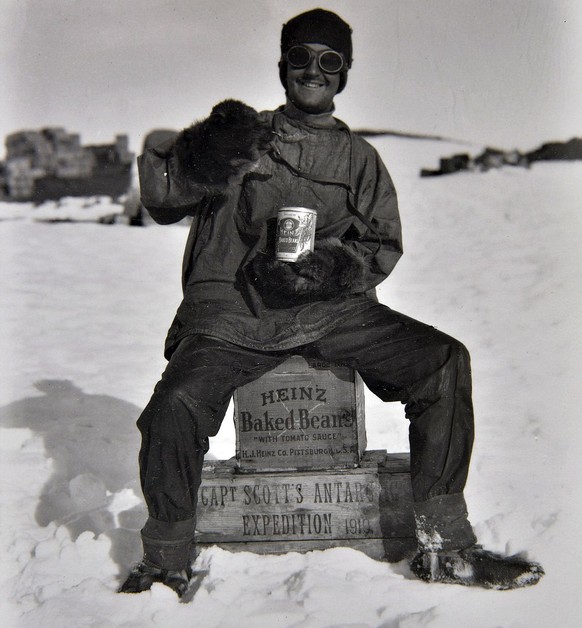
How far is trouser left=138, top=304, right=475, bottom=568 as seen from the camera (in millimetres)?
2738

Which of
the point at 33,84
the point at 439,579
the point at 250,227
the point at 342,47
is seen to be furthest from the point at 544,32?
the point at 33,84

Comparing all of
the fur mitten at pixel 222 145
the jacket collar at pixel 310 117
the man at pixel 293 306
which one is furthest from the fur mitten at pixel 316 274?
the jacket collar at pixel 310 117

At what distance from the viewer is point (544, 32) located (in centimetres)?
408

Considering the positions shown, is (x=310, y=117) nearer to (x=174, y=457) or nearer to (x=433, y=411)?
(x=433, y=411)

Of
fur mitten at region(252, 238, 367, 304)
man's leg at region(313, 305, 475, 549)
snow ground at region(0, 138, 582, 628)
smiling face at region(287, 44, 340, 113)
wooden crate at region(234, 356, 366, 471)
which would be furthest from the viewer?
smiling face at region(287, 44, 340, 113)

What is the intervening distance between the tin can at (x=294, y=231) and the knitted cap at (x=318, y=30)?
735 mm

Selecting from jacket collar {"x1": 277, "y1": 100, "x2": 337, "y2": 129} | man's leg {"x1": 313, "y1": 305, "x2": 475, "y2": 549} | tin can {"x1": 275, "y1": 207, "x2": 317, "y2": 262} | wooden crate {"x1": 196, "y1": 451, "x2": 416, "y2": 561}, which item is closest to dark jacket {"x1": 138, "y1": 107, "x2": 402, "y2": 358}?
jacket collar {"x1": 277, "y1": 100, "x2": 337, "y2": 129}

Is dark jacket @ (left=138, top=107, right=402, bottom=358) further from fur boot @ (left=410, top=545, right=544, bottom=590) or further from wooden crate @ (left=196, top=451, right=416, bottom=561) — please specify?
fur boot @ (left=410, top=545, right=544, bottom=590)

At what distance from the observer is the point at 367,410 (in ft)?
15.4

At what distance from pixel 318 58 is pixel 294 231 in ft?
2.47

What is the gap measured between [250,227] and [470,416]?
1.05 m

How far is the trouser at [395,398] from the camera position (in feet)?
8.98

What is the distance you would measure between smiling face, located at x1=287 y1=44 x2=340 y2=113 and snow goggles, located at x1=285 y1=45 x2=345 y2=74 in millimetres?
15

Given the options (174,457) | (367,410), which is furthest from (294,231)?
(367,410)
